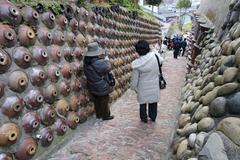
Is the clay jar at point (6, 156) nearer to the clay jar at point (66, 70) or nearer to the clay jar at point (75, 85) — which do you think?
the clay jar at point (66, 70)

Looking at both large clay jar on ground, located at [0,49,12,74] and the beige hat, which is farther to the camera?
the beige hat

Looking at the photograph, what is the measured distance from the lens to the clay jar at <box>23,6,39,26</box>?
392cm

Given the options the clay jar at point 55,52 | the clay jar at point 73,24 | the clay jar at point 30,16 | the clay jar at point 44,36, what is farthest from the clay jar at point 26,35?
the clay jar at point 73,24

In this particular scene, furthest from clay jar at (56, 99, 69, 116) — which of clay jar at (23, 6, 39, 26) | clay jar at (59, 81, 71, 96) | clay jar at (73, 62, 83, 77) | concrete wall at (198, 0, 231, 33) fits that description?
concrete wall at (198, 0, 231, 33)

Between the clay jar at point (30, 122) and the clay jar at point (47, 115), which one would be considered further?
the clay jar at point (47, 115)

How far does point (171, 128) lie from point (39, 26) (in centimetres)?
311

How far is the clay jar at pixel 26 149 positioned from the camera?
12.3 feet

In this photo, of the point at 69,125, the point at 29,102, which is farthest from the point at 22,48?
the point at 69,125

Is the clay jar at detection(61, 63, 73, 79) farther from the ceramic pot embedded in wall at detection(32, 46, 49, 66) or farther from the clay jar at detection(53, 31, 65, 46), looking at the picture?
the ceramic pot embedded in wall at detection(32, 46, 49, 66)

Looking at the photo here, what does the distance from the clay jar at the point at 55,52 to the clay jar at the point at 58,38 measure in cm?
10

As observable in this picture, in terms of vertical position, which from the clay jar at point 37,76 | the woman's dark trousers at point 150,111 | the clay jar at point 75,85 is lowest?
the woman's dark trousers at point 150,111

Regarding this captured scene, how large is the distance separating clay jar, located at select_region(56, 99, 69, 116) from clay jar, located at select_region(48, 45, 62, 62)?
27.3 inches

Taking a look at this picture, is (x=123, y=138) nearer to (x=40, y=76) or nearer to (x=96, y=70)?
(x=96, y=70)

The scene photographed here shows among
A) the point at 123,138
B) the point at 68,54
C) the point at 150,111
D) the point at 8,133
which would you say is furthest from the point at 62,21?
the point at 150,111
